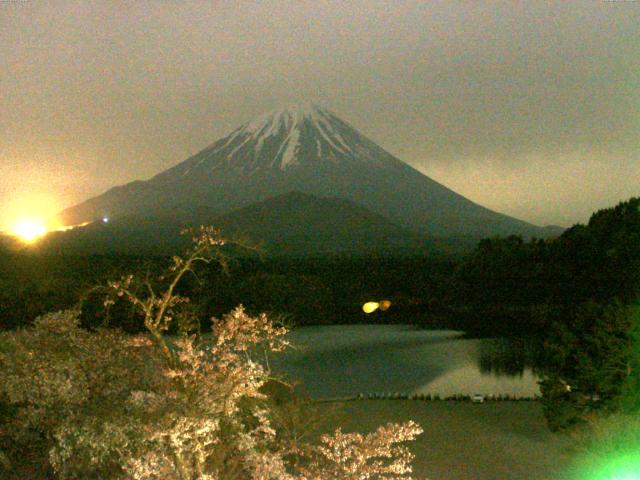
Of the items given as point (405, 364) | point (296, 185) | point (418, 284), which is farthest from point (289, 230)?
point (405, 364)

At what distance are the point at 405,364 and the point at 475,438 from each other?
13.3 metres

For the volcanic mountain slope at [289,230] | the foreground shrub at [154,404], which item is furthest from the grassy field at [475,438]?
the volcanic mountain slope at [289,230]

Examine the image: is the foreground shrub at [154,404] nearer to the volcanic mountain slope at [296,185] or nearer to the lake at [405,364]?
the lake at [405,364]

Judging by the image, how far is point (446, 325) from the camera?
3559 cm

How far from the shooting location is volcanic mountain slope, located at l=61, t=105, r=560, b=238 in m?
104

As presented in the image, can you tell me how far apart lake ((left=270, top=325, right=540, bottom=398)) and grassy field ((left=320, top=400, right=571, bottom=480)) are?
176 inches

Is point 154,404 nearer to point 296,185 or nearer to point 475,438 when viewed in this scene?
point 475,438

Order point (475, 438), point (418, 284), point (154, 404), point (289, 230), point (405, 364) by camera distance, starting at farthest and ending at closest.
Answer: point (289, 230) → point (418, 284) → point (405, 364) → point (475, 438) → point (154, 404)

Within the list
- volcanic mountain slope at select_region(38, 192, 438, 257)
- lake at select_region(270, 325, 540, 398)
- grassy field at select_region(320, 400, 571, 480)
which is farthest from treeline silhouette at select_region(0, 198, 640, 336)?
volcanic mountain slope at select_region(38, 192, 438, 257)

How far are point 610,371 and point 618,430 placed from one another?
183cm

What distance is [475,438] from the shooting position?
483 inches

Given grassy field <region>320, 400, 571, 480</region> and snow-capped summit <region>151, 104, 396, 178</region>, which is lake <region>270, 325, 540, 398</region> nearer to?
grassy field <region>320, 400, 571, 480</region>

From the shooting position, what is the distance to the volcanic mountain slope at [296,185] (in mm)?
103750

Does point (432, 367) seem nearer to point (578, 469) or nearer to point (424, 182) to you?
point (578, 469)
